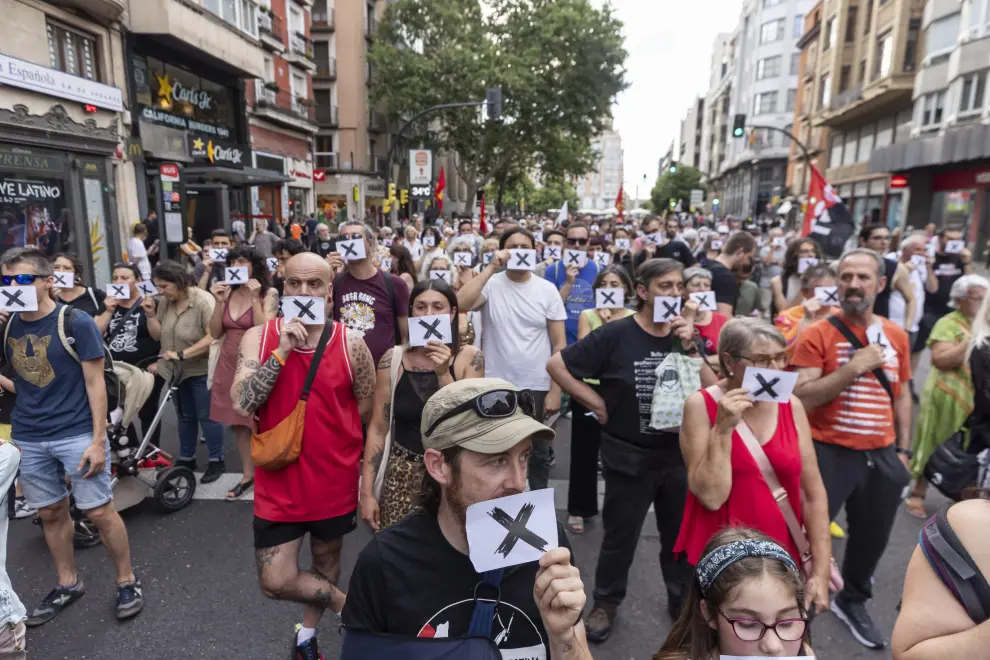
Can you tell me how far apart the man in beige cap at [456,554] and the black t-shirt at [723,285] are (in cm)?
486

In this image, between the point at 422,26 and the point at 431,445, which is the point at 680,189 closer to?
the point at 422,26

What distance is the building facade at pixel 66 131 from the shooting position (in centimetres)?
1155

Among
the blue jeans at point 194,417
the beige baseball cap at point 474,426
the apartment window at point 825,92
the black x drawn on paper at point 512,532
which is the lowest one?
the blue jeans at point 194,417

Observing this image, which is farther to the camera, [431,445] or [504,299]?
[504,299]

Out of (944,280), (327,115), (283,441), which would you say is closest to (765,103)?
(327,115)

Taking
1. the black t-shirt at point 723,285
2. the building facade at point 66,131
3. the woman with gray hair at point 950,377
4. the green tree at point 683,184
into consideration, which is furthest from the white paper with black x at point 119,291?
the green tree at point 683,184

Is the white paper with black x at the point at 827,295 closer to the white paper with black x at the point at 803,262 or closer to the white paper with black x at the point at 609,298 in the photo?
the white paper with black x at the point at 609,298

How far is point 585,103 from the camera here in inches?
1369

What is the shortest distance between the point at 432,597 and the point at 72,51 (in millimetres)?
16525

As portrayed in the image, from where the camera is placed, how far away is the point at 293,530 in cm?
288

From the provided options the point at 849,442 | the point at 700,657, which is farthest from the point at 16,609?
the point at 849,442

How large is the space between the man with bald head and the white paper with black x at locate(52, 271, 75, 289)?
2.64m

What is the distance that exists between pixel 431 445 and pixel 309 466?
1385mm

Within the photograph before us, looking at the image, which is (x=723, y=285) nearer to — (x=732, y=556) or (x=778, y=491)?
(x=778, y=491)
